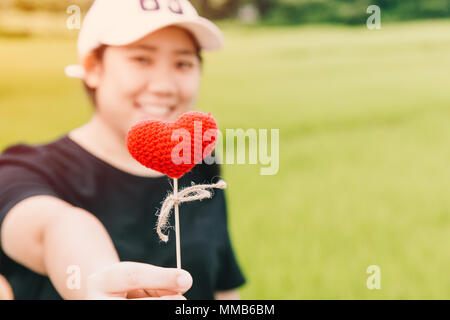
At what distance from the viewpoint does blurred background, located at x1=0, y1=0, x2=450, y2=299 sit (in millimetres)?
1281

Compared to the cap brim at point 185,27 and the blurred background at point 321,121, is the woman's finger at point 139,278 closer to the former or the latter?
the cap brim at point 185,27

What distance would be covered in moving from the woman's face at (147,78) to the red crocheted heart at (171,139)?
207 millimetres

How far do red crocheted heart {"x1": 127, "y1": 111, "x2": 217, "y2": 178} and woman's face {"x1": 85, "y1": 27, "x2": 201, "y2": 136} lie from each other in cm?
21

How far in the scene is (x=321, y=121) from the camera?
7.29 feet

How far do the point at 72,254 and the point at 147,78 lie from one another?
25 cm

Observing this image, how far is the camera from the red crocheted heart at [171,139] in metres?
0.50
